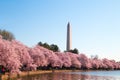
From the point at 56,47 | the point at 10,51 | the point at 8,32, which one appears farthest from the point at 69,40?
the point at 10,51

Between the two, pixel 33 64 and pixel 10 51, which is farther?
pixel 33 64

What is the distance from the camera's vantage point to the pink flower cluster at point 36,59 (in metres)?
47.9

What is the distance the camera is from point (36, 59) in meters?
79.5

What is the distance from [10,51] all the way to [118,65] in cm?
13821

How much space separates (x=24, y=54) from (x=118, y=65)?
387 feet

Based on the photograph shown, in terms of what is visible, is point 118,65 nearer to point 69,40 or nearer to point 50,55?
point 69,40

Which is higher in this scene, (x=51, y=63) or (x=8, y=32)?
(x=8, y=32)

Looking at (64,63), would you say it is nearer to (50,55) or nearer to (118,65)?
(50,55)

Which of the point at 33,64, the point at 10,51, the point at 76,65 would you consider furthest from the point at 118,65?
the point at 10,51

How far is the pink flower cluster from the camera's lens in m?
47.9

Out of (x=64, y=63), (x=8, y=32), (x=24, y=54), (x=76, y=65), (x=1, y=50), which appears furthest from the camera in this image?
(x=76, y=65)

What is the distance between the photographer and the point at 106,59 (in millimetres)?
165500

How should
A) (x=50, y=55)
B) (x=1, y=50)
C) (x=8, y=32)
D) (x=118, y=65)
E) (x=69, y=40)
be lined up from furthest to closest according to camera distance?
A: 1. (x=118, y=65)
2. (x=69, y=40)
3. (x=8, y=32)
4. (x=50, y=55)
5. (x=1, y=50)

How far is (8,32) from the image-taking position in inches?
4144
